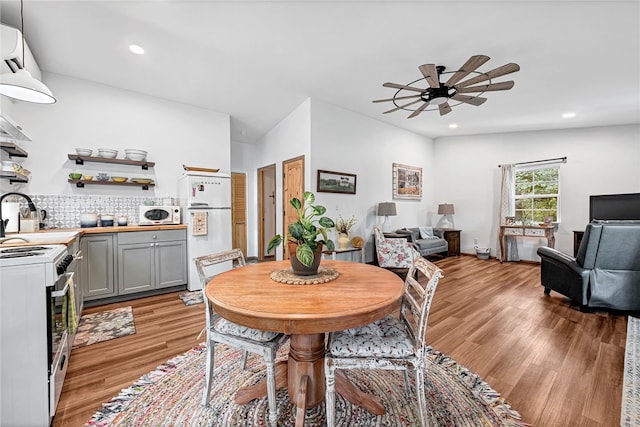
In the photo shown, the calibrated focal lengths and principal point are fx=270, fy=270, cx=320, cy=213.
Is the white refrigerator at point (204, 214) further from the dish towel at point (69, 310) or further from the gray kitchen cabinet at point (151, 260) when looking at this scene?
the dish towel at point (69, 310)

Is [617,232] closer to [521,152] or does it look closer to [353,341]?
[353,341]

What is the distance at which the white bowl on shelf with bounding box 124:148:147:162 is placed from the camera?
3.72m

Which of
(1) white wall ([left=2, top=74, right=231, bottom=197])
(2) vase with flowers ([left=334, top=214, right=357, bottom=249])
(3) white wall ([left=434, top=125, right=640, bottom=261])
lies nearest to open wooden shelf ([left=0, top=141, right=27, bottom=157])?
(1) white wall ([left=2, top=74, right=231, bottom=197])

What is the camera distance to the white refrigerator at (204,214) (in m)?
3.77

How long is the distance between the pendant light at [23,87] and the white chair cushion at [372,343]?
8.92 feet

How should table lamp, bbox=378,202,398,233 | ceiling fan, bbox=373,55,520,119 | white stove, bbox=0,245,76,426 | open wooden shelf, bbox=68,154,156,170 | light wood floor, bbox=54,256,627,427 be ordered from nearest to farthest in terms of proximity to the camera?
1. white stove, bbox=0,245,76,426
2. light wood floor, bbox=54,256,627,427
3. ceiling fan, bbox=373,55,520,119
4. open wooden shelf, bbox=68,154,156,170
5. table lamp, bbox=378,202,398,233

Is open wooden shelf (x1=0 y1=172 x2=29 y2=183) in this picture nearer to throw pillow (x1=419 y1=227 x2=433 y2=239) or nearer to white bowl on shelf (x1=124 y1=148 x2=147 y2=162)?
white bowl on shelf (x1=124 y1=148 x2=147 y2=162)

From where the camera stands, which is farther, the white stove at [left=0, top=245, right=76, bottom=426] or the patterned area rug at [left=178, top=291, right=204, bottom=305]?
the patterned area rug at [left=178, top=291, right=204, bottom=305]

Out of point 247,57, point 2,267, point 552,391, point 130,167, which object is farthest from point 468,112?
point 2,267

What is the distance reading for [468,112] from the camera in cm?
493

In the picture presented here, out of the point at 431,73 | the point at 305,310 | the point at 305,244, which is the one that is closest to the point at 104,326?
the point at 305,244

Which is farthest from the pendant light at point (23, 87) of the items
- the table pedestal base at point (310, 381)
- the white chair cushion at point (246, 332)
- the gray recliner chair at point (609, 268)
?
the gray recliner chair at point (609, 268)

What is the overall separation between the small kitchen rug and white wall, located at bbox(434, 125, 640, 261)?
6807 millimetres

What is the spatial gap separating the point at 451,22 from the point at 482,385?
10.0ft
